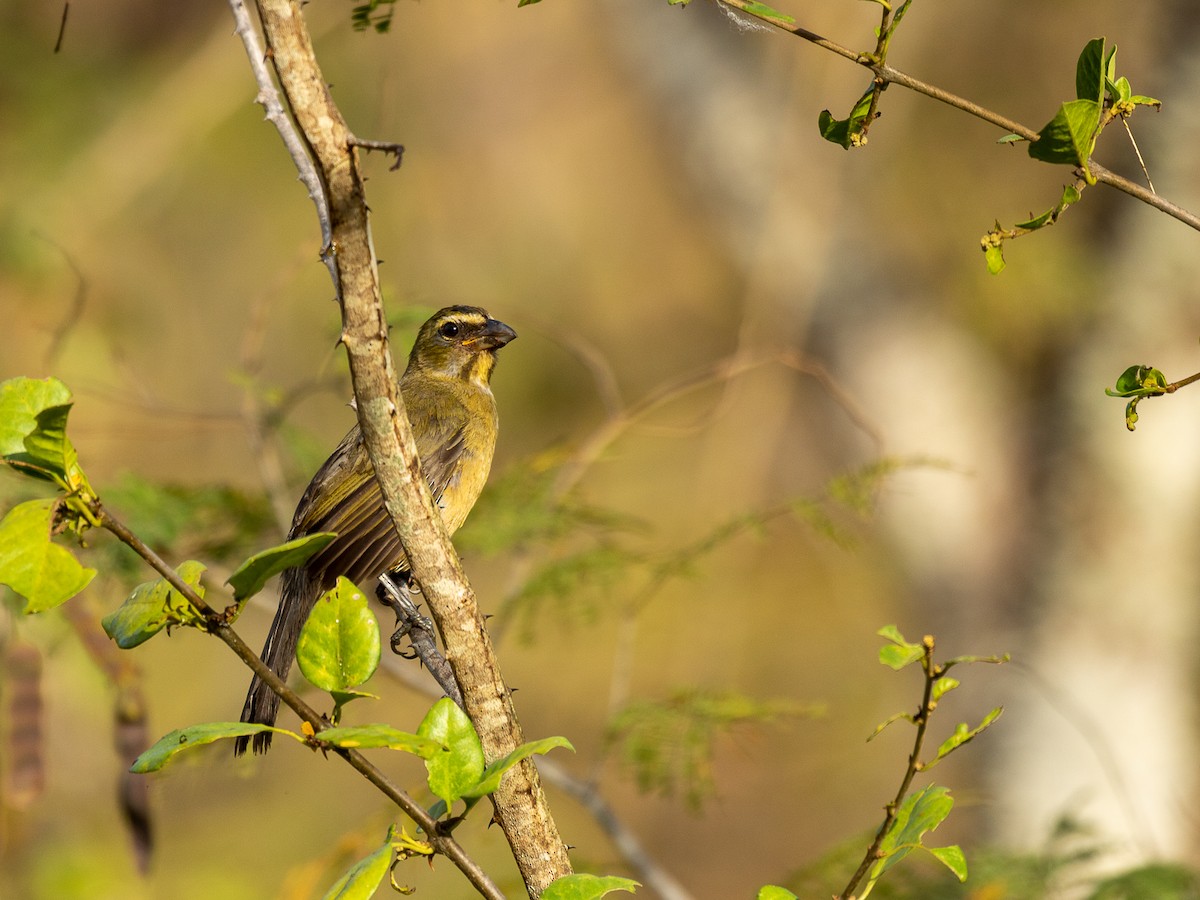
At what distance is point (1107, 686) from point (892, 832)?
20.0 ft

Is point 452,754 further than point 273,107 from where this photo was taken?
No

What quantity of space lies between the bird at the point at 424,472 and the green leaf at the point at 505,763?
1.12 m

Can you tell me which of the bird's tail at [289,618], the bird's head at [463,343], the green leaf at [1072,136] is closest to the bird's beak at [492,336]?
the bird's head at [463,343]

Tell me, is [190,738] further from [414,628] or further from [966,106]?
[414,628]

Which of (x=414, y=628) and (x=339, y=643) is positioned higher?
(x=414, y=628)

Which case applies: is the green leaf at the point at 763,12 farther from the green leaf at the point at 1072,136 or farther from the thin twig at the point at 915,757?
the thin twig at the point at 915,757

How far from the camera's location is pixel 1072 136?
60.4 inches

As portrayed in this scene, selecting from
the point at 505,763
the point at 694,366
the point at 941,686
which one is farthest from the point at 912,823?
the point at 694,366

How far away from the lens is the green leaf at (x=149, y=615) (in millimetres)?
1414

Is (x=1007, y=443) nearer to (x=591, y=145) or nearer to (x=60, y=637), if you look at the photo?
(x=591, y=145)

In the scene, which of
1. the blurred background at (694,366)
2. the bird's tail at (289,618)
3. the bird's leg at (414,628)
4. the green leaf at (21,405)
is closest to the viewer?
the green leaf at (21,405)

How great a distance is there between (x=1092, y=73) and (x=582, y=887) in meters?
1.23

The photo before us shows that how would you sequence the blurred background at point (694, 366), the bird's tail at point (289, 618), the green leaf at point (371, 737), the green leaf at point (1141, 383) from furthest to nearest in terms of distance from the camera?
the blurred background at point (694, 366)
the bird's tail at point (289, 618)
the green leaf at point (1141, 383)
the green leaf at point (371, 737)

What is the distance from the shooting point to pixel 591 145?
10.5 m
